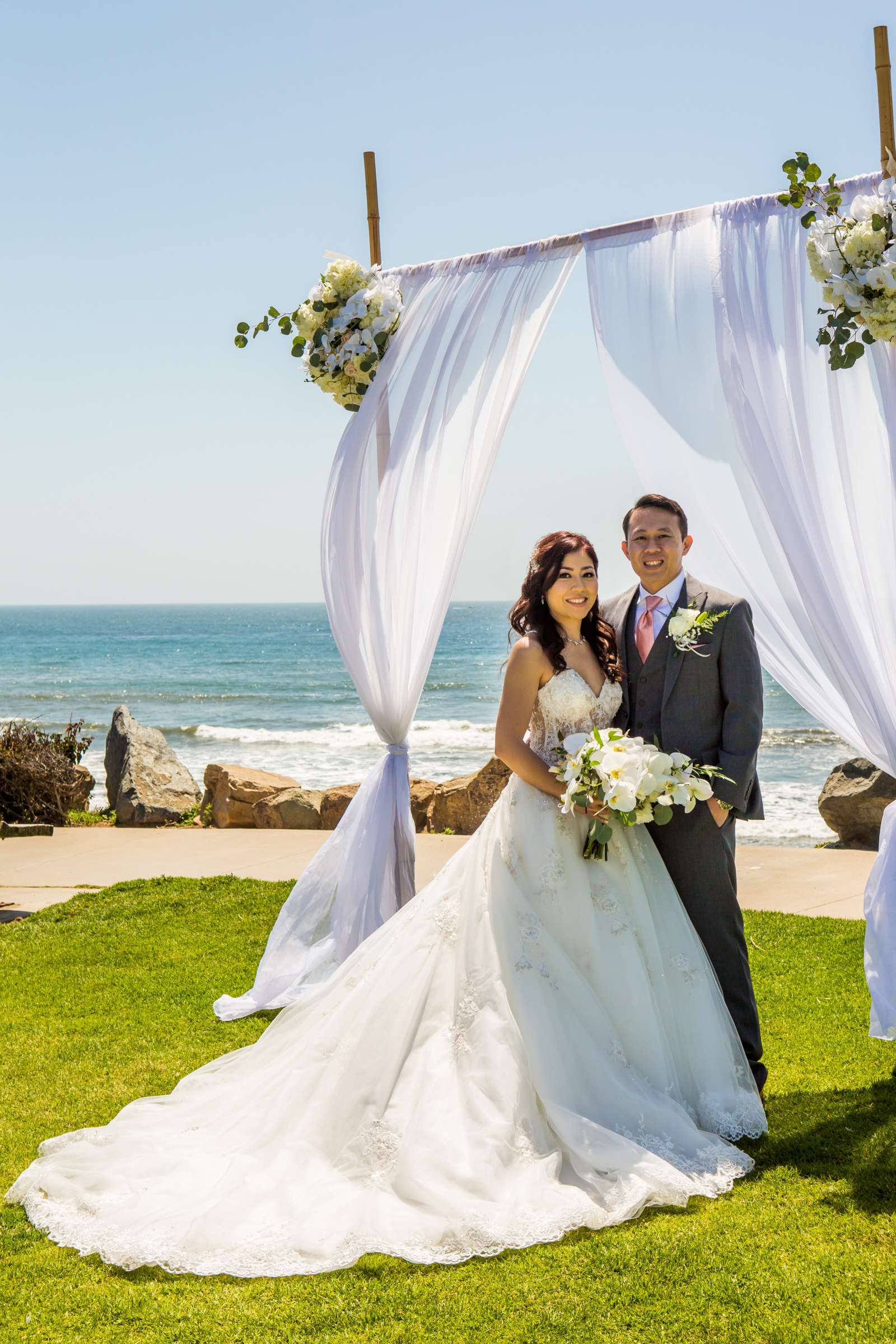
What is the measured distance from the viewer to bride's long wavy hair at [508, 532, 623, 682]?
150 inches

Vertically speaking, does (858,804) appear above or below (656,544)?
below

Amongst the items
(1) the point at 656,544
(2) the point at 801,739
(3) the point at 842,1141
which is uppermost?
(1) the point at 656,544

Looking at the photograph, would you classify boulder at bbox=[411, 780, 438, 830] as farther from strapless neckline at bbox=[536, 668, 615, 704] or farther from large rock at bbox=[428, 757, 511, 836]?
strapless neckline at bbox=[536, 668, 615, 704]

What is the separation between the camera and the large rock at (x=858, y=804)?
8.43m

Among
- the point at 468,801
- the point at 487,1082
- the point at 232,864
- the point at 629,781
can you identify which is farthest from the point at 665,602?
the point at 468,801

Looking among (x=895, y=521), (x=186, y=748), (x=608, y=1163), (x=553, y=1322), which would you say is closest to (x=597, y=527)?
(x=895, y=521)

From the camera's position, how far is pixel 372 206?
16.4 ft

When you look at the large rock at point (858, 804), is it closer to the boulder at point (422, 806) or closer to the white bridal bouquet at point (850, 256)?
the boulder at point (422, 806)

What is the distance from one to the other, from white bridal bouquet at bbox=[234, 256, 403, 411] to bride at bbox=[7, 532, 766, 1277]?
132cm

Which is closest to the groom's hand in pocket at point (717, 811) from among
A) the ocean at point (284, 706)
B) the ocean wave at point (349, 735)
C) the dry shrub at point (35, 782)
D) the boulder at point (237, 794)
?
the ocean at point (284, 706)

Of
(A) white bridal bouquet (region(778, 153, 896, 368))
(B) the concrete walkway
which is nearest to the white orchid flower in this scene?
(A) white bridal bouquet (region(778, 153, 896, 368))

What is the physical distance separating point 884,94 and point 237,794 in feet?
23.6

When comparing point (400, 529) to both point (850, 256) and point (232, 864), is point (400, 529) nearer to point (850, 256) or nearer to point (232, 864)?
point (850, 256)

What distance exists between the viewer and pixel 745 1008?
374 centimetres
